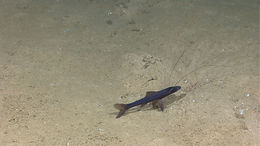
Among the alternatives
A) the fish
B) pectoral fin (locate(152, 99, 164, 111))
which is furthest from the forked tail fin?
pectoral fin (locate(152, 99, 164, 111))

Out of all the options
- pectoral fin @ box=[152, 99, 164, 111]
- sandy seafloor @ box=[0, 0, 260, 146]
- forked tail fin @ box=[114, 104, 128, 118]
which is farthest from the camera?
pectoral fin @ box=[152, 99, 164, 111]

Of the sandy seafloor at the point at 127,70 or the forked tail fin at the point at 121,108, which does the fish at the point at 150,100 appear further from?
the sandy seafloor at the point at 127,70

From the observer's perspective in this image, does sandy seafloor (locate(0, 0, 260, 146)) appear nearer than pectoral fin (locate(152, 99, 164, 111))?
Yes

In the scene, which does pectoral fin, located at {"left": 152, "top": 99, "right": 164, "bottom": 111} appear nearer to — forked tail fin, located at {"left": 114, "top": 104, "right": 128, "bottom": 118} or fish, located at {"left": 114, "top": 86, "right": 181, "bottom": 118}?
fish, located at {"left": 114, "top": 86, "right": 181, "bottom": 118}

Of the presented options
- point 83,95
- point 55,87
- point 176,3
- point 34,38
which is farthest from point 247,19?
point 34,38

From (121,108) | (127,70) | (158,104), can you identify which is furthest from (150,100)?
(127,70)

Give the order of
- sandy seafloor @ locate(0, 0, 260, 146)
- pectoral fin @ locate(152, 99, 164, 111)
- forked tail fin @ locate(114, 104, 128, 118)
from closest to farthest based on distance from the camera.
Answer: sandy seafloor @ locate(0, 0, 260, 146) < forked tail fin @ locate(114, 104, 128, 118) < pectoral fin @ locate(152, 99, 164, 111)

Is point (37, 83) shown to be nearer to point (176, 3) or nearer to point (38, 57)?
point (38, 57)

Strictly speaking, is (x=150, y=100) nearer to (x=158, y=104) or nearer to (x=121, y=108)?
(x=158, y=104)
